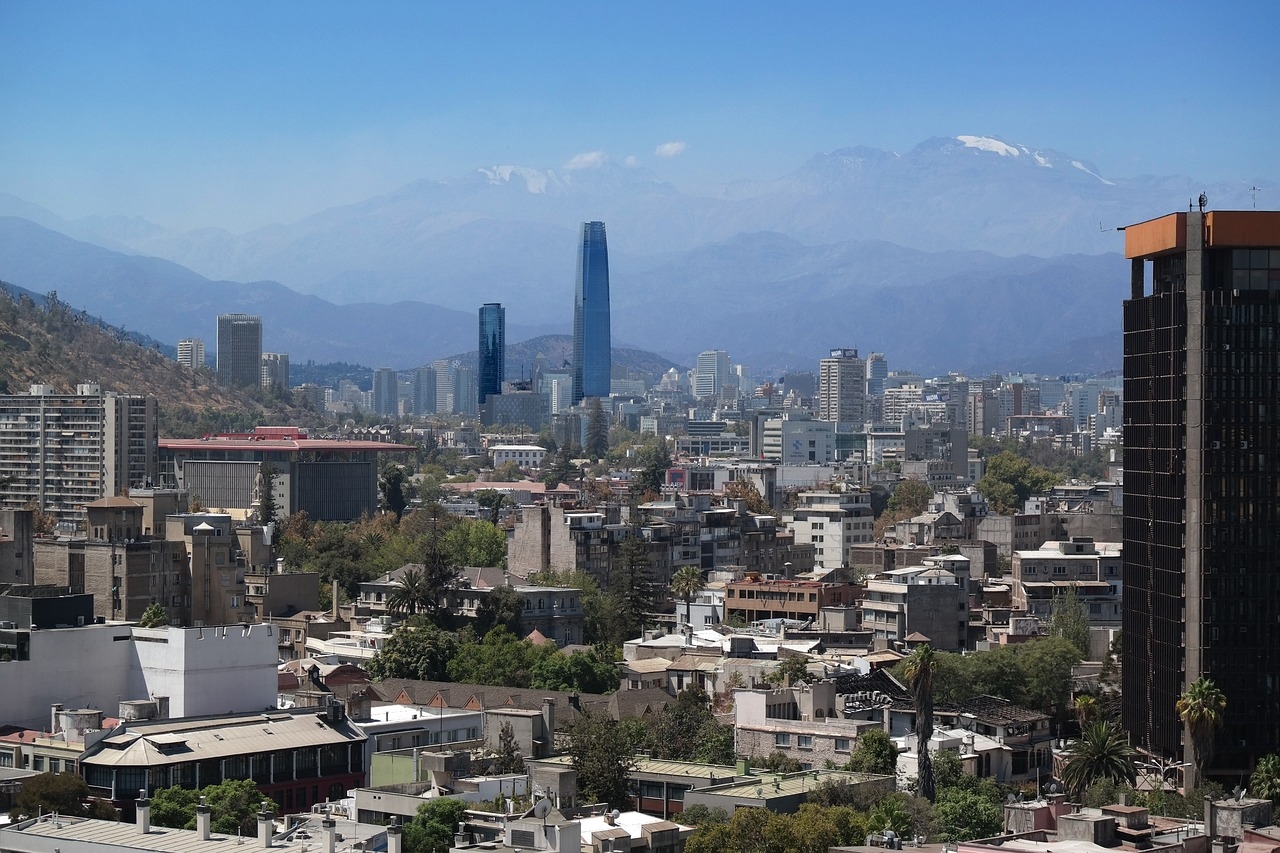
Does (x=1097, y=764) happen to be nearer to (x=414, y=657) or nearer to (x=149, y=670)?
(x=149, y=670)

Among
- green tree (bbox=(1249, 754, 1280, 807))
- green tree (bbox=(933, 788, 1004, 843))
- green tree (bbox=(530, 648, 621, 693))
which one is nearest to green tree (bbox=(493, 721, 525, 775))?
green tree (bbox=(933, 788, 1004, 843))

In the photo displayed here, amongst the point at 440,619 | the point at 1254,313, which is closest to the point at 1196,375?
the point at 1254,313

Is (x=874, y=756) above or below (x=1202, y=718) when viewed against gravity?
below

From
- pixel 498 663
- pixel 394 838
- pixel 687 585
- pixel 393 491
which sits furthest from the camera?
pixel 393 491

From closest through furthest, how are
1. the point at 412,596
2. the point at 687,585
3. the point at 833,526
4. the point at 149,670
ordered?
the point at 149,670
the point at 412,596
the point at 687,585
the point at 833,526

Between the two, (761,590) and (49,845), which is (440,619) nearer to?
(761,590)

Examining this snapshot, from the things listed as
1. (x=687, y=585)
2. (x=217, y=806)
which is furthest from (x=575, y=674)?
(x=217, y=806)

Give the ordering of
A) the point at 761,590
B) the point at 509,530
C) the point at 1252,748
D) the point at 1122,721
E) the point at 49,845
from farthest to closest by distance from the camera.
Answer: the point at 509,530, the point at 761,590, the point at 1122,721, the point at 1252,748, the point at 49,845
